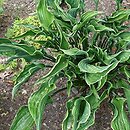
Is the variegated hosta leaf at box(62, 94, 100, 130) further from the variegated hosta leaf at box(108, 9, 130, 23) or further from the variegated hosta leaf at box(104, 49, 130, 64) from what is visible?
the variegated hosta leaf at box(108, 9, 130, 23)

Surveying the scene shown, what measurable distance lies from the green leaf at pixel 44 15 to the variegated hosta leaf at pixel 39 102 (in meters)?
0.44

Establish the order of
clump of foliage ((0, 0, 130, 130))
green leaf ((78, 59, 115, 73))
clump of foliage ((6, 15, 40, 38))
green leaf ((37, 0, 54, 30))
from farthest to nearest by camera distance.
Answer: clump of foliage ((6, 15, 40, 38)) < green leaf ((37, 0, 54, 30)) < clump of foliage ((0, 0, 130, 130)) < green leaf ((78, 59, 115, 73))

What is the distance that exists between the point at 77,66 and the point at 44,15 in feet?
1.46

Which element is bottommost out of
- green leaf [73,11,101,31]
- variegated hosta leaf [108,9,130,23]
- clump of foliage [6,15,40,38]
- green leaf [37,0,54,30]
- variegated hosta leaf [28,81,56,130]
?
variegated hosta leaf [28,81,56,130]

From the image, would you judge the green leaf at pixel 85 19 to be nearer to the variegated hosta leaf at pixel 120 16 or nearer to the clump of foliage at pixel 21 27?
the variegated hosta leaf at pixel 120 16

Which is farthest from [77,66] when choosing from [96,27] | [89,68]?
[96,27]

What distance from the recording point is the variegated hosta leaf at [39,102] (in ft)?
8.55

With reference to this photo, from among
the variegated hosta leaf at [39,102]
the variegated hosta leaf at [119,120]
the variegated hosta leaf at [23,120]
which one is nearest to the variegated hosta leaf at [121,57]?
the variegated hosta leaf at [119,120]

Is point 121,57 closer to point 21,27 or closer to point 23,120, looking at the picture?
point 23,120

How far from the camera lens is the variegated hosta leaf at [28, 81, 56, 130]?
261 cm

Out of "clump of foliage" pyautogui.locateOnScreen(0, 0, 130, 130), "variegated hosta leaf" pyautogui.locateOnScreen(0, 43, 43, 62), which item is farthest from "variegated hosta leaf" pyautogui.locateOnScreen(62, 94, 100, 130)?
"variegated hosta leaf" pyautogui.locateOnScreen(0, 43, 43, 62)

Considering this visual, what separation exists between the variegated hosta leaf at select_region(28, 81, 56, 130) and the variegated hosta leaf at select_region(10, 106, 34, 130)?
149 mm

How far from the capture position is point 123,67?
2.90 metres

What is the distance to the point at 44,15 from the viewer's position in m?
2.80
